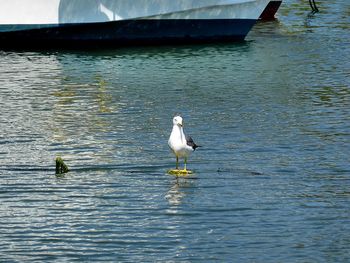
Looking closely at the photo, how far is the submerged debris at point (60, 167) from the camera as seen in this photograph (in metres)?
20.4

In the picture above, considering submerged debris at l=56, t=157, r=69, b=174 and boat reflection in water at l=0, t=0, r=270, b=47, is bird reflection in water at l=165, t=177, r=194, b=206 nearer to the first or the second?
submerged debris at l=56, t=157, r=69, b=174

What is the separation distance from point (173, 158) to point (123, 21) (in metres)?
18.1

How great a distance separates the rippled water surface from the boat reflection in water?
160 centimetres

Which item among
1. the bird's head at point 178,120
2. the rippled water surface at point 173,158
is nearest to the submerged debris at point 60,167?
the rippled water surface at point 173,158

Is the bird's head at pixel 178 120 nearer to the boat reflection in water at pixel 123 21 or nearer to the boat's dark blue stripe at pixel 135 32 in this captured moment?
the boat reflection in water at pixel 123 21

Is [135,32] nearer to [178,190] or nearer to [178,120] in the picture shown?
[178,120]

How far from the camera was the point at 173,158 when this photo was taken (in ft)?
70.8

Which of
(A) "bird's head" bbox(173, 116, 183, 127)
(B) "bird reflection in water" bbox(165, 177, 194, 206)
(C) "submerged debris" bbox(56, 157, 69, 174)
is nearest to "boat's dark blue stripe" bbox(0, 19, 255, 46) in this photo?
(C) "submerged debris" bbox(56, 157, 69, 174)

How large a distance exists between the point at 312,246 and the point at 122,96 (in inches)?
537

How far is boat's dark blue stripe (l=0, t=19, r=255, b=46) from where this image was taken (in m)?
38.7

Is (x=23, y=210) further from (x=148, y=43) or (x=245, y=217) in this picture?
(x=148, y=43)

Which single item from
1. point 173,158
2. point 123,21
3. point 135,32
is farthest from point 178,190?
point 135,32

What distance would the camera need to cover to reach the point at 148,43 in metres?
39.7

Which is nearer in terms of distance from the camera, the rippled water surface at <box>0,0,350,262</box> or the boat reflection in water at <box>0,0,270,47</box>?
the rippled water surface at <box>0,0,350,262</box>
